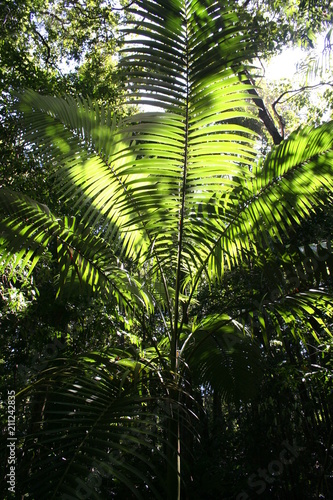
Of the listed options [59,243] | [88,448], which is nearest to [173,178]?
[59,243]

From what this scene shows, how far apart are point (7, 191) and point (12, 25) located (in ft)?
19.7

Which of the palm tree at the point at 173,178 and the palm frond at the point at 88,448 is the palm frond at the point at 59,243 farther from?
the palm frond at the point at 88,448

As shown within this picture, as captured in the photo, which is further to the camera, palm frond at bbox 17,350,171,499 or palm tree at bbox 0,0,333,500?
palm tree at bbox 0,0,333,500

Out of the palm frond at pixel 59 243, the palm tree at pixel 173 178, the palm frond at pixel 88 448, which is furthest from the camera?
the palm frond at pixel 59 243

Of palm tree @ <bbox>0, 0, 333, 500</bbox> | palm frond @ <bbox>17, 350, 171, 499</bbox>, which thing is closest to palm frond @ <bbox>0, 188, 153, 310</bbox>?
palm tree @ <bbox>0, 0, 333, 500</bbox>

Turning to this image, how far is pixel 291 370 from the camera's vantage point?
9.90 feet

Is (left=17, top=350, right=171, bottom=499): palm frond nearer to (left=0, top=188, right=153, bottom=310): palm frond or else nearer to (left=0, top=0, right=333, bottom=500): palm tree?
(left=0, top=0, right=333, bottom=500): palm tree

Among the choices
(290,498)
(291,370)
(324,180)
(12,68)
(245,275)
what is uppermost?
(12,68)

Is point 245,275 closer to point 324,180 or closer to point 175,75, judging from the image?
point 324,180

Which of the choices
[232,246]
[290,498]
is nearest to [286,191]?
[232,246]

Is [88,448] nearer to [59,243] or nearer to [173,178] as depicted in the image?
[59,243]

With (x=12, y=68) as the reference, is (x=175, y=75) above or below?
below

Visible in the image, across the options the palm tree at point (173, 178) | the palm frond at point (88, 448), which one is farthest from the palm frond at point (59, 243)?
the palm frond at point (88, 448)

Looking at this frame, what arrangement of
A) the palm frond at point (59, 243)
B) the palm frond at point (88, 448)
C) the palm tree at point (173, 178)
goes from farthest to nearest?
the palm frond at point (59, 243), the palm tree at point (173, 178), the palm frond at point (88, 448)
